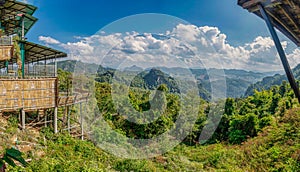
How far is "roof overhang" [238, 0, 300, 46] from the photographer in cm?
233

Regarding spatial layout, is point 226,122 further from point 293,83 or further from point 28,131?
point 293,83

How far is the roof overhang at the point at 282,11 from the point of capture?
2.33 m

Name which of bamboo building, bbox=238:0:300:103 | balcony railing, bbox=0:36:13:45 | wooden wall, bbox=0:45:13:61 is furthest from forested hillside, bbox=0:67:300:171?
bamboo building, bbox=238:0:300:103

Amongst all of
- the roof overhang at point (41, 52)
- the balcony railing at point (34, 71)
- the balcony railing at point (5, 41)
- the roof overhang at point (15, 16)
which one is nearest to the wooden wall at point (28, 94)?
the balcony railing at point (34, 71)

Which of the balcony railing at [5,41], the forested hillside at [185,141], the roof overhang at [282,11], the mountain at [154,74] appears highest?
the balcony railing at [5,41]

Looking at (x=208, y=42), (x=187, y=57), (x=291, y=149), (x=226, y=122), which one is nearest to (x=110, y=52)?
(x=187, y=57)

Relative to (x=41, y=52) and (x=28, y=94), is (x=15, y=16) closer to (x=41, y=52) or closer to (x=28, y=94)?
(x=41, y=52)

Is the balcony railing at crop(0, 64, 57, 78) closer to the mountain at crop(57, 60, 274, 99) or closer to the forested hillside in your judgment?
the mountain at crop(57, 60, 274, 99)

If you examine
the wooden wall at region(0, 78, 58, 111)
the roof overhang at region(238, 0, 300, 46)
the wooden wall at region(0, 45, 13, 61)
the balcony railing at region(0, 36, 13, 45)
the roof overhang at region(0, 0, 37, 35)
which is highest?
the roof overhang at region(0, 0, 37, 35)

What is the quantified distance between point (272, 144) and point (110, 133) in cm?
599

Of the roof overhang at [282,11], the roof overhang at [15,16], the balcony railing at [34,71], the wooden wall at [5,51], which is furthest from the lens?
the roof overhang at [15,16]

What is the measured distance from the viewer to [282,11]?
2.55 m

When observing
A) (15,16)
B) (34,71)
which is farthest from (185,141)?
(15,16)

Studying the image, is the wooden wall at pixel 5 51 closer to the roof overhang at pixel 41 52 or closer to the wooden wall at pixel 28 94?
the roof overhang at pixel 41 52
